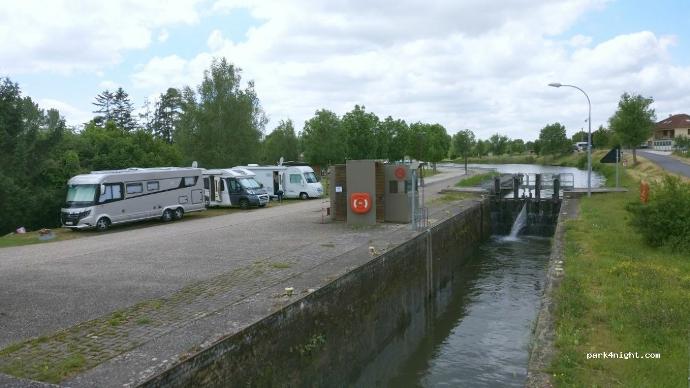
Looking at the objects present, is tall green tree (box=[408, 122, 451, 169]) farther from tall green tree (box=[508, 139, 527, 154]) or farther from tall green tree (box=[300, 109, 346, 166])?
tall green tree (box=[508, 139, 527, 154])

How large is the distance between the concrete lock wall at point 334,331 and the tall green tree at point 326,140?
35562 millimetres

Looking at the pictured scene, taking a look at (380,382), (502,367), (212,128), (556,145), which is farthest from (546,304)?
(556,145)

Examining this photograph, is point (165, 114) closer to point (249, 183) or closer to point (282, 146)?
point (282, 146)

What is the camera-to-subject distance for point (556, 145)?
108 m

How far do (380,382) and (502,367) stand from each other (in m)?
2.51

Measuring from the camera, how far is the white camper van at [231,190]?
95.3 ft

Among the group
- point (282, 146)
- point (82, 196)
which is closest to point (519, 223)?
point (82, 196)

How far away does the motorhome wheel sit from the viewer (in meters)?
20.9

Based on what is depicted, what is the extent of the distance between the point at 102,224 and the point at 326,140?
3374 cm

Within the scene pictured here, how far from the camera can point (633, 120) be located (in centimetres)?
5009

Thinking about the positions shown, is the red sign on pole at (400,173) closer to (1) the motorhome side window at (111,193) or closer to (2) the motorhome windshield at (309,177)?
(1) the motorhome side window at (111,193)

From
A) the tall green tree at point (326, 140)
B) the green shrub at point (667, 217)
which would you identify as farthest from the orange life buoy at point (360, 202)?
the tall green tree at point (326, 140)

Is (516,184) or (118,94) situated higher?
(118,94)

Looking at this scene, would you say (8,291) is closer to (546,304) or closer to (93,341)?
(93,341)
